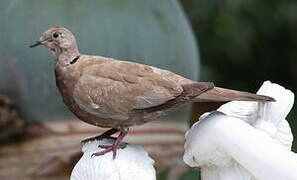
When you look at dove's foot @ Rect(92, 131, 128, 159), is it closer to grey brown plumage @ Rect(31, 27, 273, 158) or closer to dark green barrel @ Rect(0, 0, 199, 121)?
grey brown plumage @ Rect(31, 27, 273, 158)

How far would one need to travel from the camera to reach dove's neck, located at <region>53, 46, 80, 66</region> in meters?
1.96

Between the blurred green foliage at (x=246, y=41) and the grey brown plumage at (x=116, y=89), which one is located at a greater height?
the grey brown plumage at (x=116, y=89)

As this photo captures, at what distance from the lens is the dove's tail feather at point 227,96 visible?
189cm

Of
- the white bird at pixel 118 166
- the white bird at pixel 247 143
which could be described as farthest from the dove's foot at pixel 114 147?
the white bird at pixel 247 143

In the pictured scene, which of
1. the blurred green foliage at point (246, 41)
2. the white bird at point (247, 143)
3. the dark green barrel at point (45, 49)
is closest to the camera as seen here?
the white bird at point (247, 143)

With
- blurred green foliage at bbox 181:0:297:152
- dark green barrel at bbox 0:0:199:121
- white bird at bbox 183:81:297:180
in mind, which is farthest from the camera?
blurred green foliage at bbox 181:0:297:152

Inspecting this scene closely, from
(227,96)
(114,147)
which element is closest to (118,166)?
(114,147)

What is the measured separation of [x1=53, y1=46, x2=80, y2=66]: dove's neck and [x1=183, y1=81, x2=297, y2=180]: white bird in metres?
0.25

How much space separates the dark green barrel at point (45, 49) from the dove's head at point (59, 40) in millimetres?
1478

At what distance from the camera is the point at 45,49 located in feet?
11.3

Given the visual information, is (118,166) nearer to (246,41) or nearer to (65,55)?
(65,55)

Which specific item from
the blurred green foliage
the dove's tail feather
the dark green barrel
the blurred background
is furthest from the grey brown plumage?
the blurred green foliage

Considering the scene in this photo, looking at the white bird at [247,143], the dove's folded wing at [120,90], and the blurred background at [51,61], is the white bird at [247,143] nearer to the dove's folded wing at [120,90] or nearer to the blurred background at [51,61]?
the dove's folded wing at [120,90]

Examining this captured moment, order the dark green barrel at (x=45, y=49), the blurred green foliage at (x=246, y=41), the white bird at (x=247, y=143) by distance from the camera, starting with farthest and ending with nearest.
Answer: the blurred green foliage at (x=246, y=41)
the dark green barrel at (x=45, y=49)
the white bird at (x=247, y=143)
